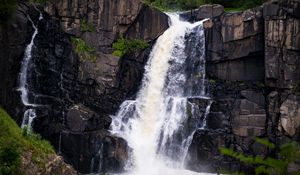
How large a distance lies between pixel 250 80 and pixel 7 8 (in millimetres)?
15710

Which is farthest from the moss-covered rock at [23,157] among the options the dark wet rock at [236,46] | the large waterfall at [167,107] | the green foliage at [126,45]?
the dark wet rock at [236,46]

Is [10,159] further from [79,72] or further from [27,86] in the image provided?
[79,72]

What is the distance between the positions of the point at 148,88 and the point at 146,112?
6.50 feet

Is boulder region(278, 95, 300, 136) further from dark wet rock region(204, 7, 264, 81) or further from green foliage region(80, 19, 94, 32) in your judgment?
green foliage region(80, 19, 94, 32)

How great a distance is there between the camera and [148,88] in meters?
29.4

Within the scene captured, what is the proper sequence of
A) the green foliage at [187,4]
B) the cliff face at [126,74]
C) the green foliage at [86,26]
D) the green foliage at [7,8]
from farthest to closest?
the green foliage at [187,4] < the green foliage at [86,26] < the cliff face at [126,74] < the green foliage at [7,8]

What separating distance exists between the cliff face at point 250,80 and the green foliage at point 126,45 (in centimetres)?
447

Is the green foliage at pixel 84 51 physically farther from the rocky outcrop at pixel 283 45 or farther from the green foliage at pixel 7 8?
the rocky outcrop at pixel 283 45

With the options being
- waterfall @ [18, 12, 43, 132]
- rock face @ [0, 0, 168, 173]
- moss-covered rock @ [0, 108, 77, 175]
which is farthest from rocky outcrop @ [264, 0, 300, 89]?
moss-covered rock @ [0, 108, 77, 175]

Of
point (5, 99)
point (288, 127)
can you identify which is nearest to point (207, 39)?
point (288, 127)

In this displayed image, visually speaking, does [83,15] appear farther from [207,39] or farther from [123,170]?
[123,170]

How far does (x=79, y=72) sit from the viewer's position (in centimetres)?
2909

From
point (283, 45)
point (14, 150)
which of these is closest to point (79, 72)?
point (283, 45)

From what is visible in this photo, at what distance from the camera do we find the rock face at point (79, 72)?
26391 millimetres
